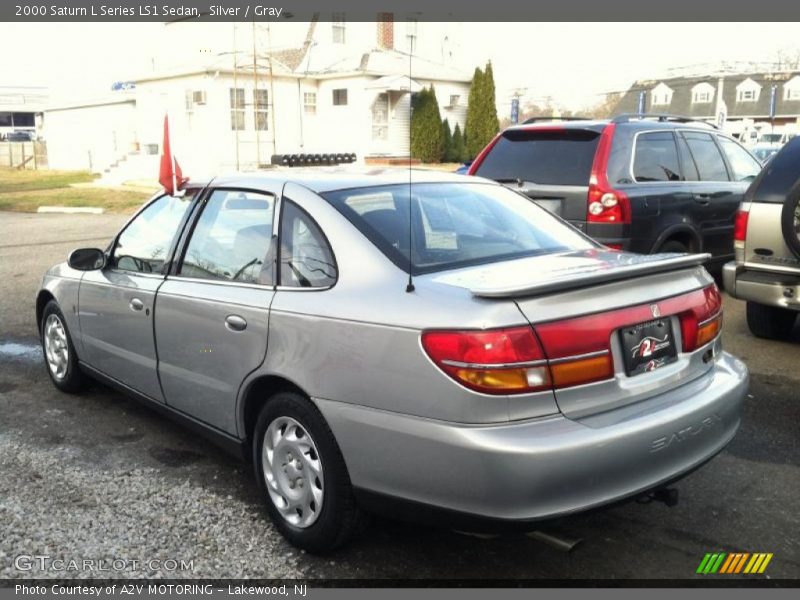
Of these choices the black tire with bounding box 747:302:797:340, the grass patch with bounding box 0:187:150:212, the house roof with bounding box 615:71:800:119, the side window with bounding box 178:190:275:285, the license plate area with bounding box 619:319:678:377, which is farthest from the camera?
the house roof with bounding box 615:71:800:119

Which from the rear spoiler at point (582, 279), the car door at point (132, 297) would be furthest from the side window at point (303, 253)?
the car door at point (132, 297)

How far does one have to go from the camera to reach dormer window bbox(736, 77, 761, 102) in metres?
65.2

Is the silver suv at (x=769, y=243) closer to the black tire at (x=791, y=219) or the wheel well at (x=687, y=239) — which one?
the black tire at (x=791, y=219)

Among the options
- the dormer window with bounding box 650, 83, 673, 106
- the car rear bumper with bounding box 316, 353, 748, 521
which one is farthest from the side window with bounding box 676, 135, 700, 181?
the dormer window with bounding box 650, 83, 673, 106

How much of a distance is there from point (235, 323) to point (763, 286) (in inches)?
173

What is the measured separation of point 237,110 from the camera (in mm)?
27594

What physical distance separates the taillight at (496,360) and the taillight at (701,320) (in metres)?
0.86

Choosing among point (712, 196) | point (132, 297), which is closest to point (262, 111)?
point (712, 196)

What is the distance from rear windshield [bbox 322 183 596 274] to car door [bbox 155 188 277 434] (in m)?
0.48

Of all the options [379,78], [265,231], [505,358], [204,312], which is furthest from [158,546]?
[379,78]

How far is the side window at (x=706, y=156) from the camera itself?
321 inches

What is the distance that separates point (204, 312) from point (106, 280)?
4.12ft

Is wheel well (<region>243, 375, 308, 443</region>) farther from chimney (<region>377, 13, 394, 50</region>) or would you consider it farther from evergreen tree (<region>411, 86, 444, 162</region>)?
chimney (<region>377, 13, 394, 50</region>)

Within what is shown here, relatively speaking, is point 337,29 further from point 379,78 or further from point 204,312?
point 204,312
